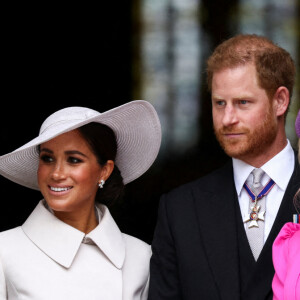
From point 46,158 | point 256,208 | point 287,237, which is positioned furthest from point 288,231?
point 46,158

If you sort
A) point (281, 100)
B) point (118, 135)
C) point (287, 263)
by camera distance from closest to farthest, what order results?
point (287, 263) → point (281, 100) → point (118, 135)

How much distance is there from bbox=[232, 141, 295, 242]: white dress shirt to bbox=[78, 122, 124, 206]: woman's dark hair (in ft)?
1.52

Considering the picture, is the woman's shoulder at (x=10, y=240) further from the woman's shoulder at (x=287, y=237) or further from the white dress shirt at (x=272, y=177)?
Result: the woman's shoulder at (x=287, y=237)

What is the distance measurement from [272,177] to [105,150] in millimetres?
611

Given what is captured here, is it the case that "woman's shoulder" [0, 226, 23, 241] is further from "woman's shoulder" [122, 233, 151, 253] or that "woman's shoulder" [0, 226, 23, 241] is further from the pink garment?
the pink garment

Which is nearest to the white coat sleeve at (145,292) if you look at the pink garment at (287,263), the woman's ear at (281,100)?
the pink garment at (287,263)

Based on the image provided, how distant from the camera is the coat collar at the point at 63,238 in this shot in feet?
10.0

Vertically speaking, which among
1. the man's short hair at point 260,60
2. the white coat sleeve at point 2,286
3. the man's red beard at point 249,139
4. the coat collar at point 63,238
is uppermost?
the man's short hair at point 260,60

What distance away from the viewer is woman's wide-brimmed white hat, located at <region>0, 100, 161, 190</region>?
3088mm

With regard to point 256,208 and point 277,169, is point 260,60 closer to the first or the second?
point 277,169

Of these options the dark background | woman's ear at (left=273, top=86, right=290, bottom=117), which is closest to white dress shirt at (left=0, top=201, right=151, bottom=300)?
woman's ear at (left=273, top=86, right=290, bottom=117)

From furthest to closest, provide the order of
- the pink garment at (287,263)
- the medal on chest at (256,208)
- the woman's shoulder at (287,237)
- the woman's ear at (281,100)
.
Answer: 1. the woman's ear at (281,100)
2. the medal on chest at (256,208)
3. the woman's shoulder at (287,237)
4. the pink garment at (287,263)

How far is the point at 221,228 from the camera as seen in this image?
121 inches

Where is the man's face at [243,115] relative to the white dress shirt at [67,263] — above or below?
above
